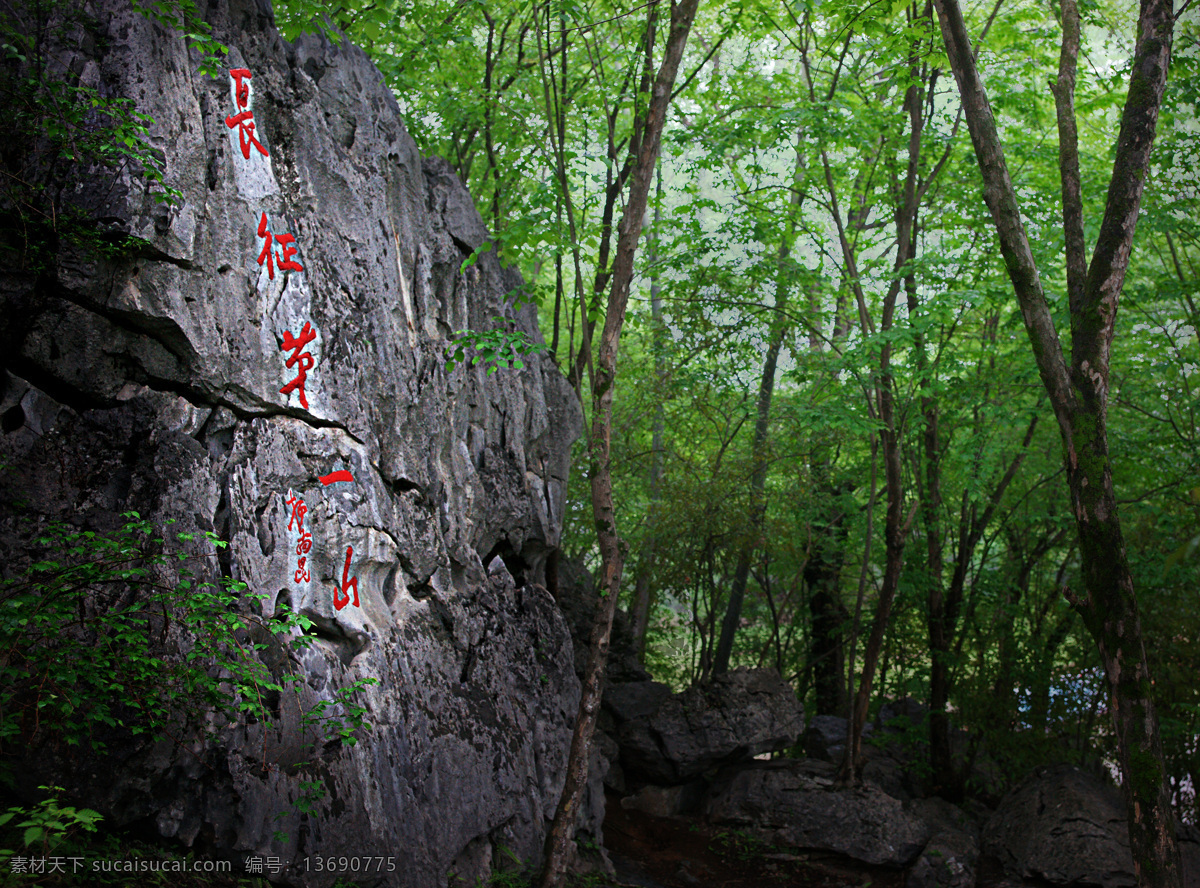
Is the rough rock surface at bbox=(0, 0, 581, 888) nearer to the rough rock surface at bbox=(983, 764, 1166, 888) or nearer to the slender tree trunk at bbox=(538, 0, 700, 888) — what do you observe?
the slender tree trunk at bbox=(538, 0, 700, 888)

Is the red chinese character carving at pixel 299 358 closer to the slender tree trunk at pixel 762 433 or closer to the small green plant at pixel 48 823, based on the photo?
the small green plant at pixel 48 823

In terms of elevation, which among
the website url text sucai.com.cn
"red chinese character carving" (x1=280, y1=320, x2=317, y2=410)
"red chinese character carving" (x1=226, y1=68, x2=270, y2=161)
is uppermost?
"red chinese character carving" (x1=226, y1=68, x2=270, y2=161)

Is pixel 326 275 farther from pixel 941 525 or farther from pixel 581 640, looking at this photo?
pixel 941 525

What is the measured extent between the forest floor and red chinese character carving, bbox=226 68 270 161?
6027mm

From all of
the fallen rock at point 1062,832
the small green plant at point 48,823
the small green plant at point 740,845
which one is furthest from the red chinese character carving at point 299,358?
the fallen rock at point 1062,832

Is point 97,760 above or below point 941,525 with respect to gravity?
below

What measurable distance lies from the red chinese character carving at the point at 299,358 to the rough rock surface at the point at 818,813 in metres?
5.81

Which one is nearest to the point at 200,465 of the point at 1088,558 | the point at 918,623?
the point at 1088,558

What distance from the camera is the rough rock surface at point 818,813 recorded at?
7156mm

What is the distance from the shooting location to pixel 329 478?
488 centimetres

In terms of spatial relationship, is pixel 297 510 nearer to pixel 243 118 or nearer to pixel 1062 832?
pixel 243 118

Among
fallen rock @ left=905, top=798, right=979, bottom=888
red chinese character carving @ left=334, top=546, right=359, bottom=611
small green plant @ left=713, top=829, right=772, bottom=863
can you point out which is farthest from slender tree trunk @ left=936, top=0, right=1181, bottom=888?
small green plant @ left=713, top=829, right=772, bottom=863

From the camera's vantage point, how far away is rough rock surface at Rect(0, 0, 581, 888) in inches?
159

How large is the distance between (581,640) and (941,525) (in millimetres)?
4235
